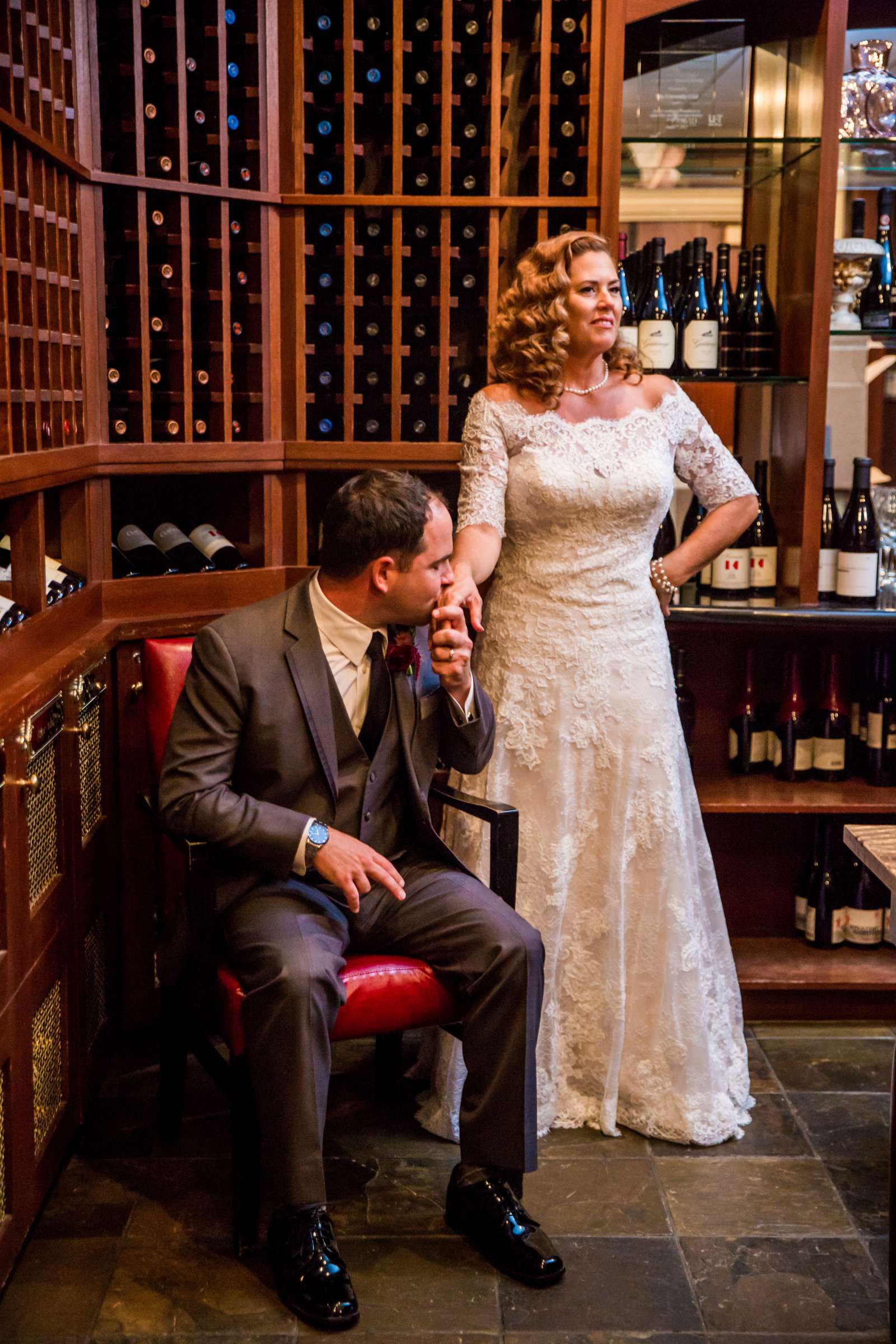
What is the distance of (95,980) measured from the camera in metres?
3.00

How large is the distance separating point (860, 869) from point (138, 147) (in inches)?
96.8

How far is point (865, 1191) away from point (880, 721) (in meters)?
1.27

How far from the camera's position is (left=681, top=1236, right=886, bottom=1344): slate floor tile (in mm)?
2299

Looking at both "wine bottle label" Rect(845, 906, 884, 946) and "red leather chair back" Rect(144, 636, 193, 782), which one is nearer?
"red leather chair back" Rect(144, 636, 193, 782)

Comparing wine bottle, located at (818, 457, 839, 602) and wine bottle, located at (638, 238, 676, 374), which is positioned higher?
wine bottle, located at (638, 238, 676, 374)

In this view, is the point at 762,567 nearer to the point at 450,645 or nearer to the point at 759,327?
the point at 759,327

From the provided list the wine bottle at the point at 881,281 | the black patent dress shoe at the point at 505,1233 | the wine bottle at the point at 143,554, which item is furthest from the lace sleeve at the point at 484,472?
the black patent dress shoe at the point at 505,1233

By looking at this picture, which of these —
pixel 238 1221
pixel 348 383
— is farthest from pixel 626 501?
pixel 238 1221

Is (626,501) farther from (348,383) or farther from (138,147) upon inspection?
(138,147)

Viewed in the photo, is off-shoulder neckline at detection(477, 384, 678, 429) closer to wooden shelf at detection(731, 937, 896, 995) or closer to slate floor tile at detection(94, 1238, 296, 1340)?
wooden shelf at detection(731, 937, 896, 995)

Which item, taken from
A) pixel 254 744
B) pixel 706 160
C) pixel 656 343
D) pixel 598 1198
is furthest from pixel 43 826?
pixel 706 160

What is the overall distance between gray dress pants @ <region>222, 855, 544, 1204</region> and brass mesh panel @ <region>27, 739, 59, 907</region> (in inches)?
13.3

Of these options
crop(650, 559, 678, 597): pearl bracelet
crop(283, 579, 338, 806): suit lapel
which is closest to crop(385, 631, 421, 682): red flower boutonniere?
crop(283, 579, 338, 806): suit lapel

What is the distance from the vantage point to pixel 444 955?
8.25ft
